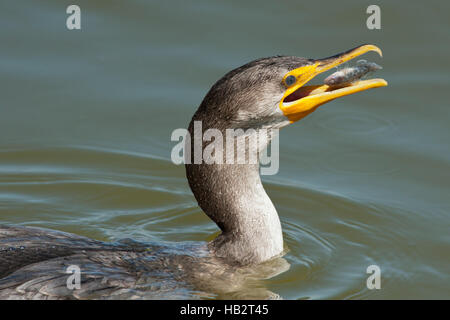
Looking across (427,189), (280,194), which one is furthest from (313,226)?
(427,189)

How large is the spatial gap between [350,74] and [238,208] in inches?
55.9

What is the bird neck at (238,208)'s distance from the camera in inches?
270

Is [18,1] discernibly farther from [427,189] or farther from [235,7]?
[427,189]

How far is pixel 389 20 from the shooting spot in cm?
1111

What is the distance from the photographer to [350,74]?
694 cm

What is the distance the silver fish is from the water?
1.59 metres

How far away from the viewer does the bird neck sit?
685 cm

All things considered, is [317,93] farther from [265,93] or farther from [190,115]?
[190,115]
